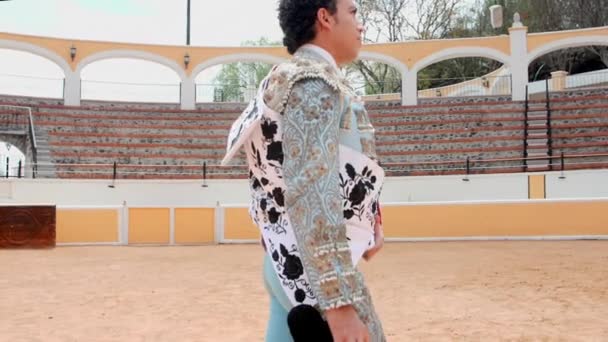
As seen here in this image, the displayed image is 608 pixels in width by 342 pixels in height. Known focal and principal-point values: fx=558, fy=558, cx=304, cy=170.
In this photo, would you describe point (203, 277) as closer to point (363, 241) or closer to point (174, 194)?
point (363, 241)

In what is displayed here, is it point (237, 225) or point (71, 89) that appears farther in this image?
point (71, 89)

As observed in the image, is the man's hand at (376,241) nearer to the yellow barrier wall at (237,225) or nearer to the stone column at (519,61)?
the yellow barrier wall at (237,225)

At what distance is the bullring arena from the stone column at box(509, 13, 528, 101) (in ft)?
0.14

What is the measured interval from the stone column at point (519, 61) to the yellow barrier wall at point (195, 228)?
10735 mm

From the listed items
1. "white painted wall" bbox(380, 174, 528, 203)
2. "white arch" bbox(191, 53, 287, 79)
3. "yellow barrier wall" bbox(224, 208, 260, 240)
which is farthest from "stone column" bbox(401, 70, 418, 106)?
"yellow barrier wall" bbox(224, 208, 260, 240)

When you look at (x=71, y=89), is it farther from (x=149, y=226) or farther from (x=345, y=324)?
(x=345, y=324)

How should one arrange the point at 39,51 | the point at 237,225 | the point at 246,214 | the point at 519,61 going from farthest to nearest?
the point at 519,61
the point at 39,51
the point at 237,225
the point at 246,214

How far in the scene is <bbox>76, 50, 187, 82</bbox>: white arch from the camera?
1750 cm

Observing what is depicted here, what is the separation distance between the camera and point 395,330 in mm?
3578

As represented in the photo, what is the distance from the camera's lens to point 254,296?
16.3 feet

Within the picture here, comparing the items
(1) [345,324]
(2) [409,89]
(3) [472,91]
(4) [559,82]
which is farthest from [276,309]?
(3) [472,91]

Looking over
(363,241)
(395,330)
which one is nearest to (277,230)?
(363,241)

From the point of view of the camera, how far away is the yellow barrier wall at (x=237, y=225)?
10922 mm

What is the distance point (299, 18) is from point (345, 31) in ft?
0.31
